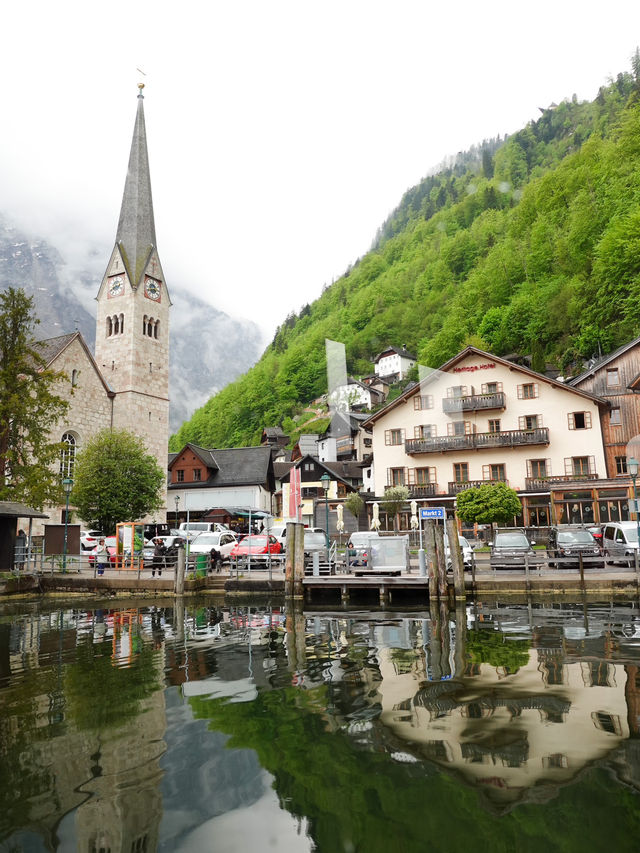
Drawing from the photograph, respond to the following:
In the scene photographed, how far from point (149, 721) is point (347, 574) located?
16.7 metres

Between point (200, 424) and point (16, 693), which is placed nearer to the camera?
point (16, 693)

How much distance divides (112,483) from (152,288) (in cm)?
2612

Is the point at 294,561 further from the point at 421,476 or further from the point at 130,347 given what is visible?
the point at 130,347

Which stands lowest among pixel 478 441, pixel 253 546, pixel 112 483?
Answer: pixel 253 546

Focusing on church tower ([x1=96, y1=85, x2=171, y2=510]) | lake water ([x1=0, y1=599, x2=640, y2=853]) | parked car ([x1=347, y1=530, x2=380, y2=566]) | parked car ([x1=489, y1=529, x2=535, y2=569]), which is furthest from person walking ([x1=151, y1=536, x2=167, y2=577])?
church tower ([x1=96, y1=85, x2=171, y2=510])

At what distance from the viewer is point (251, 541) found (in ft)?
97.6

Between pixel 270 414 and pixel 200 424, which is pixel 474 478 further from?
pixel 200 424

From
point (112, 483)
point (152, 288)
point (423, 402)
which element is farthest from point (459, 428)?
point (152, 288)

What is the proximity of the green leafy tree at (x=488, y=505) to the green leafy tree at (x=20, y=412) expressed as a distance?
69.5 ft

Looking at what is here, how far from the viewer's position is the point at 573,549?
928 inches

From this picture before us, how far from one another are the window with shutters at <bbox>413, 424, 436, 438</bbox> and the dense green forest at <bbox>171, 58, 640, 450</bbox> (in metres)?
22.1

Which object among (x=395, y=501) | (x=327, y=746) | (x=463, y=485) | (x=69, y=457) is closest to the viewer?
(x=327, y=746)

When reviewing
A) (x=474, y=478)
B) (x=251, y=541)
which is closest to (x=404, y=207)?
(x=474, y=478)

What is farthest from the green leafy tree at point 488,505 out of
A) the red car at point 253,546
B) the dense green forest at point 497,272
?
the dense green forest at point 497,272
